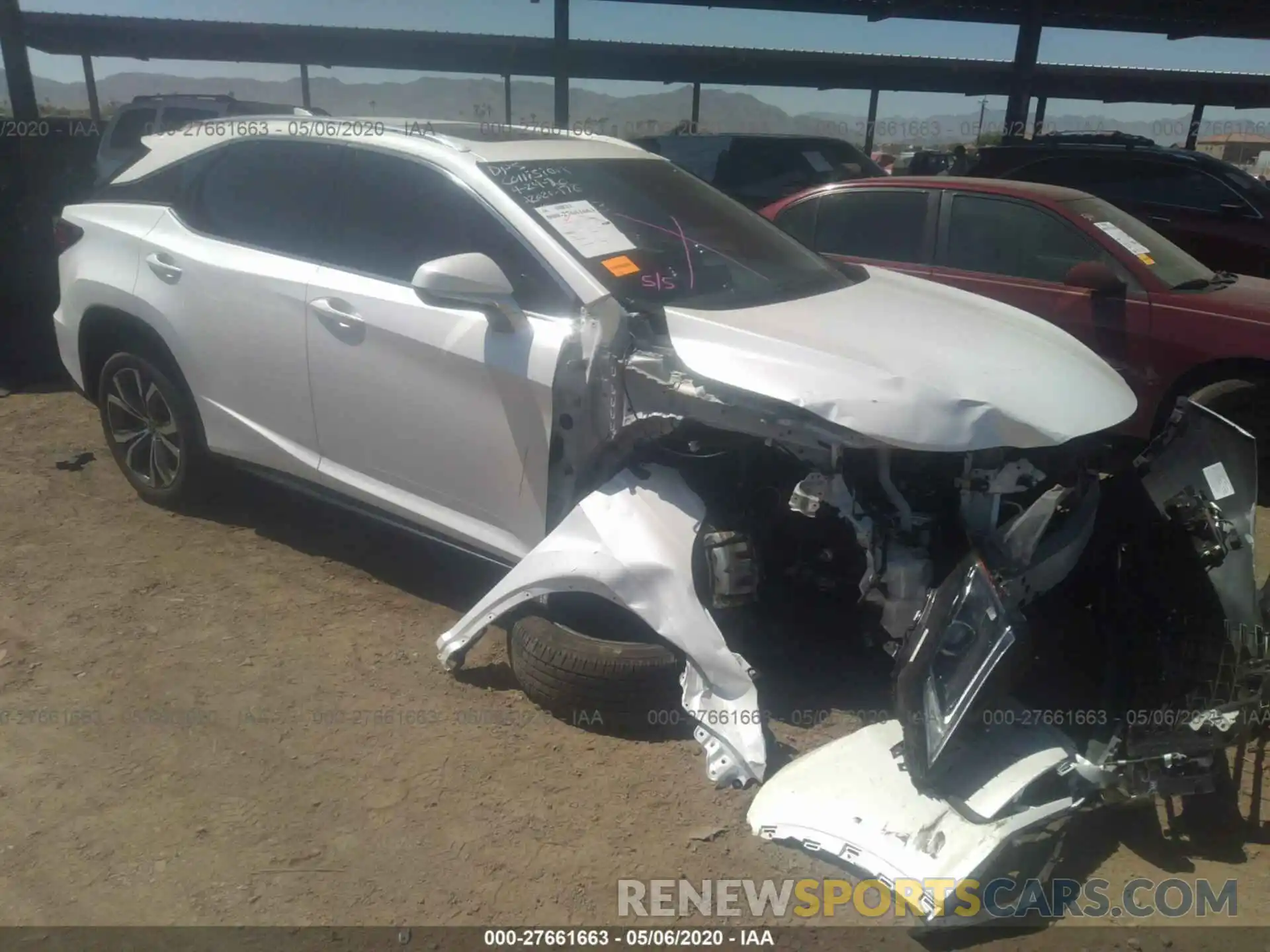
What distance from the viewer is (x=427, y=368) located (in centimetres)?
315

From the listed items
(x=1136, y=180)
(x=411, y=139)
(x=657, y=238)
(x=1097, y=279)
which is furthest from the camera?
(x=1136, y=180)

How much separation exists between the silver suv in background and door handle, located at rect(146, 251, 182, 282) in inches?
302

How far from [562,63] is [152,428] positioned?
14635 millimetres

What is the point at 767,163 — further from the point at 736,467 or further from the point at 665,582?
the point at 665,582

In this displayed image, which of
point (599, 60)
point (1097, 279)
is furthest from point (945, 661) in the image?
point (599, 60)

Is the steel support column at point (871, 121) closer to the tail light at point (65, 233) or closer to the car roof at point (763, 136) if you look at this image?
the car roof at point (763, 136)

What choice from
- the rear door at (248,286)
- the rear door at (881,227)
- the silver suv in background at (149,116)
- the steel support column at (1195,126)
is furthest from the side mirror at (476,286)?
the steel support column at (1195,126)

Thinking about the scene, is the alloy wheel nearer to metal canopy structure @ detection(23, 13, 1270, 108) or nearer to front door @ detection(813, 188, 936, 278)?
front door @ detection(813, 188, 936, 278)

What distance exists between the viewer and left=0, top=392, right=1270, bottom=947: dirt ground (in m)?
2.40

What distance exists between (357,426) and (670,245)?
50.5 inches

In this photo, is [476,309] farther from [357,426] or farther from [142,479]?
[142,479]

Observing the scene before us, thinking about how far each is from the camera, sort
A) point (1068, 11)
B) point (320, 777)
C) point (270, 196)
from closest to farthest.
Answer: point (320, 777) → point (270, 196) → point (1068, 11)

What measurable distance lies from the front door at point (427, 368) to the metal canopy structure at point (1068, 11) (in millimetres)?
14538

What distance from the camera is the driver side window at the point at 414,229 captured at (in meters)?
3.06
